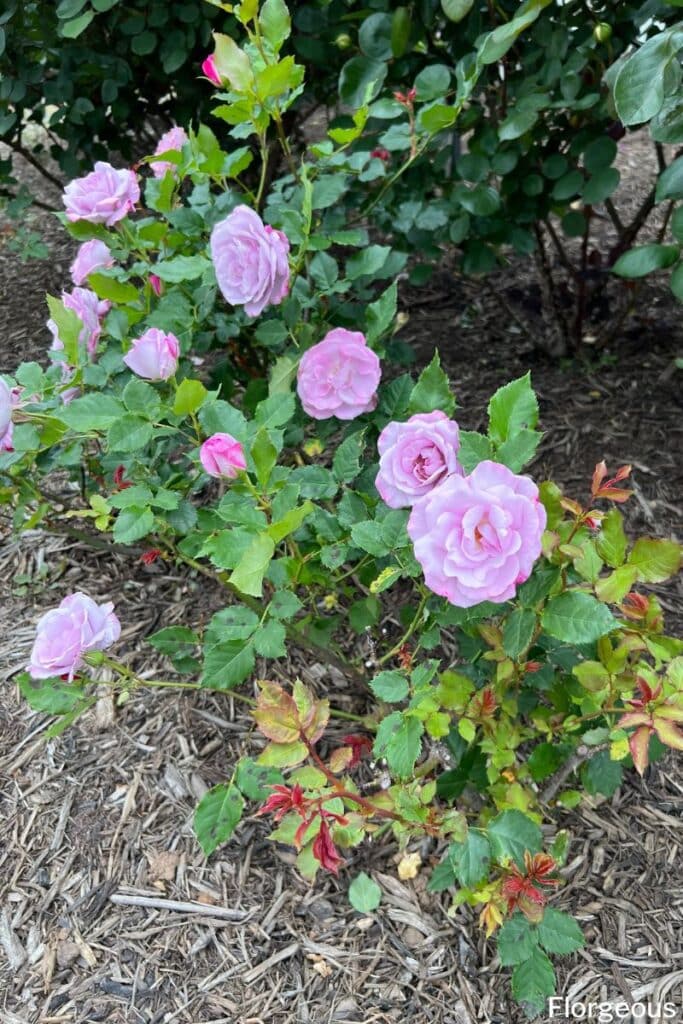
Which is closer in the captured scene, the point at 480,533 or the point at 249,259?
the point at 480,533

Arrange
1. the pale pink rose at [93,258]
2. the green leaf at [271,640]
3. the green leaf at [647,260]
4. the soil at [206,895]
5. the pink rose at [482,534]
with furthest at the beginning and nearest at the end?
the pale pink rose at [93,258] → the green leaf at [647,260] → the soil at [206,895] → the green leaf at [271,640] → the pink rose at [482,534]

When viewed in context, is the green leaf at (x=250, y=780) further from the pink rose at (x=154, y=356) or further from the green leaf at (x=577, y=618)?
the pink rose at (x=154, y=356)

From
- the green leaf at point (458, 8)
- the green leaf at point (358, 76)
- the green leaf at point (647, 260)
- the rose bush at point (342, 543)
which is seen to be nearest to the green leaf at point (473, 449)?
the rose bush at point (342, 543)

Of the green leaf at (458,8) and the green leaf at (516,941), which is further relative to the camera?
the green leaf at (458,8)

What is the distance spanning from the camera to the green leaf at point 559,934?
1206mm

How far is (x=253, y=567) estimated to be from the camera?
38.6 inches

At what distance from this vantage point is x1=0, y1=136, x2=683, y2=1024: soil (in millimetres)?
1323

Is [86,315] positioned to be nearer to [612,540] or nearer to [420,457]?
[420,457]

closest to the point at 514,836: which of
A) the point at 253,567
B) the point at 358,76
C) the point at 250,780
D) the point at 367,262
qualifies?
the point at 250,780

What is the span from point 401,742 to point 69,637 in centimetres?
53

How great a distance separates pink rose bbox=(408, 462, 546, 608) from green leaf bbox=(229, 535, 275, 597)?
20 centimetres

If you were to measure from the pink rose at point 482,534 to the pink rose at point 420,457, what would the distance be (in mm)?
113

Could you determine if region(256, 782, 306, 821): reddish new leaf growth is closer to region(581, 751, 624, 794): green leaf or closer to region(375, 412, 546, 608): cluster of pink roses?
region(375, 412, 546, 608): cluster of pink roses

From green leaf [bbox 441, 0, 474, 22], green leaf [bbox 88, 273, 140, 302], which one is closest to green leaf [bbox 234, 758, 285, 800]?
green leaf [bbox 88, 273, 140, 302]
